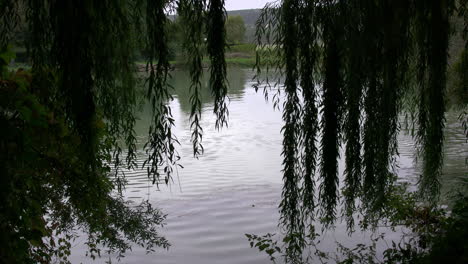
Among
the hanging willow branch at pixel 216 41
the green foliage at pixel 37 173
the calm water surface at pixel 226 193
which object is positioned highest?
the hanging willow branch at pixel 216 41

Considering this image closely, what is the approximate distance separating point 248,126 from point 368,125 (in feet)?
35.1

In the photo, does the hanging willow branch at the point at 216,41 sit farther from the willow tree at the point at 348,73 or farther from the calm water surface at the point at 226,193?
the calm water surface at the point at 226,193

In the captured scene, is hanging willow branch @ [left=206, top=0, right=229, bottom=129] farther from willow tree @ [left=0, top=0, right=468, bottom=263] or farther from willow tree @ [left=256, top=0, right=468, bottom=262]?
willow tree @ [left=256, top=0, right=468, bottom=262]

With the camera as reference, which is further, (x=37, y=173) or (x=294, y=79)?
(x=37, y=173)

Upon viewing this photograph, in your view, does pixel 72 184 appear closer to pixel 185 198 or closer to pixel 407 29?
pixel 407 29

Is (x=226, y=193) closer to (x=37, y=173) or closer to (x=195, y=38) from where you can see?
(x=37, y=173)

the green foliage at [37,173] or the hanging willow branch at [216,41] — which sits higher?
the hanging willow branch at [216,41]

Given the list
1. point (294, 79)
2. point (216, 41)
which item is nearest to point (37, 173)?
point (294, 79)

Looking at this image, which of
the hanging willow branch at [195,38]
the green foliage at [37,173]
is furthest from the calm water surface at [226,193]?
the hanging willow branch at [195,38]

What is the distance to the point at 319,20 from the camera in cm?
189

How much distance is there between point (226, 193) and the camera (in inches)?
322

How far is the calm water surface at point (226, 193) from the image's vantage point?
6168mm

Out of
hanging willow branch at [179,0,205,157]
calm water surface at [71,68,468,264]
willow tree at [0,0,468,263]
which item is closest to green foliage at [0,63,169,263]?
willow tree at [0,0,468,263]

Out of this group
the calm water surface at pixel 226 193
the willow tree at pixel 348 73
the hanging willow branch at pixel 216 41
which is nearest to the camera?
the hanging willow branch at pixel 216 41
